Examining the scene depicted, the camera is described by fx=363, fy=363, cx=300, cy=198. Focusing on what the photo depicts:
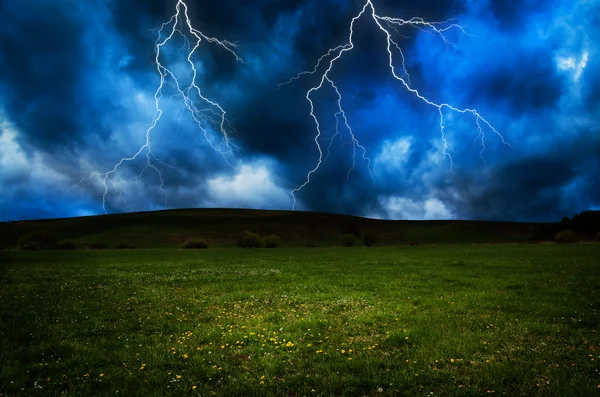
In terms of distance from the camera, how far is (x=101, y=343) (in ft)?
29.1

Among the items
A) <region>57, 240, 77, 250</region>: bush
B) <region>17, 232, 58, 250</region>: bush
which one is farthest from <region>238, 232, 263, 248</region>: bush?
<region>17, 232, 58, 250</region>: bush

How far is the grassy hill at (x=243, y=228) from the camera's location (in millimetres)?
104938

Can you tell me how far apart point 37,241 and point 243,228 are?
204 feet

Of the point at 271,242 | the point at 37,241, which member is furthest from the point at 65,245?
the point at 271,242

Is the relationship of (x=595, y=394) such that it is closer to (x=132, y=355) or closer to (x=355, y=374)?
(x=355, y=374)

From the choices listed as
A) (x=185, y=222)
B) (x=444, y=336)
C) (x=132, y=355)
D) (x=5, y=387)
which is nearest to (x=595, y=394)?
(x=444, y=336)

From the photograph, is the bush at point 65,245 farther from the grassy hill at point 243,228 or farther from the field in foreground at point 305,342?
the field in foreground at point 305,342

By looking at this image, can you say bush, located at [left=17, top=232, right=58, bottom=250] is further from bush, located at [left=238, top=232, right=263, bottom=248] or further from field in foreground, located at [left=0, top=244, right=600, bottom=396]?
field in foreground, located at [left=0, top=244, right=600, bottom=396]

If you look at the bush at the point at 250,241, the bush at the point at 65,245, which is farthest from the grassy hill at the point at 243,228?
the bush at the point at 250,241

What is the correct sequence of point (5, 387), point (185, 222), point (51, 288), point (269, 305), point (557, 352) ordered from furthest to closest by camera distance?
point (185, 222) → point (51, 288) → point (269, 305) → point (557, 352) → point (5, 387)

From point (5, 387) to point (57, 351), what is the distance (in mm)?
1919

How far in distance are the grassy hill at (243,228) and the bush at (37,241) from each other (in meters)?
23.0

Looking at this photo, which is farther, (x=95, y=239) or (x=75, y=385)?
(x=95, y=239)

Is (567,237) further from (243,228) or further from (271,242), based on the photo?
(243,228)
